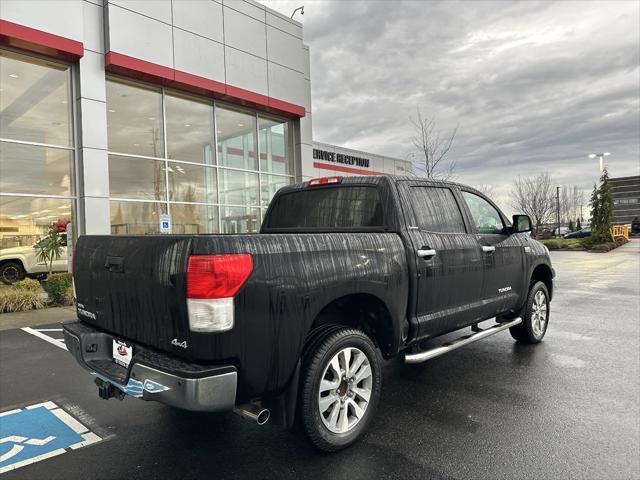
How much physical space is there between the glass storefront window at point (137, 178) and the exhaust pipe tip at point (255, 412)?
12.2m

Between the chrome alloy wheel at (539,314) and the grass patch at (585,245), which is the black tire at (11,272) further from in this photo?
the grass patch at (585,245)

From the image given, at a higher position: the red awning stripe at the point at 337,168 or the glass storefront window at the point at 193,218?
the red awning stripe at the point at 337,168

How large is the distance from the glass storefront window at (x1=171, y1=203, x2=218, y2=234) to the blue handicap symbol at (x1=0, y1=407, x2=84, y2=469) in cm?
1127

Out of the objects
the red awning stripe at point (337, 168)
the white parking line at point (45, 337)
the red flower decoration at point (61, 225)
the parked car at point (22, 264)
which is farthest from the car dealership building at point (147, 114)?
the red awning stripe at point (337, 168)

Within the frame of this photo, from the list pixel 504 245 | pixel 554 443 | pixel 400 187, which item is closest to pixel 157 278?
pixel 400 187

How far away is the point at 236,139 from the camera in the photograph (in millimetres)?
16922

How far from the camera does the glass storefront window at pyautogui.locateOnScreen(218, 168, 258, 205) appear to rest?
1633 cm

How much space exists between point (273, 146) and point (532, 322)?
14.1 meters

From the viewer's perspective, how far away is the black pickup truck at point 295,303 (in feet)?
7.97

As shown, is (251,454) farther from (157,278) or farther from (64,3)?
(64,3)

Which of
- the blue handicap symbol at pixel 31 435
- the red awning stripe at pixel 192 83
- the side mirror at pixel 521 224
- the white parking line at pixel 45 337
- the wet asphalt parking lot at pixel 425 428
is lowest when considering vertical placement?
the wet asphalt parking lot at pixel 425 428

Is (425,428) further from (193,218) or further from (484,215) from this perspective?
(193,218)

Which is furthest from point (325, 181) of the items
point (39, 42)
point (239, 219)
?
point (239, 219)

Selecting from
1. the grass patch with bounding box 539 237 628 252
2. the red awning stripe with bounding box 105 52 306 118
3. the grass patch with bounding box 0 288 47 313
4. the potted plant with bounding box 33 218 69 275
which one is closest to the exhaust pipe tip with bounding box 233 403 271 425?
the grass patch with bounding box 0 288 47 313
